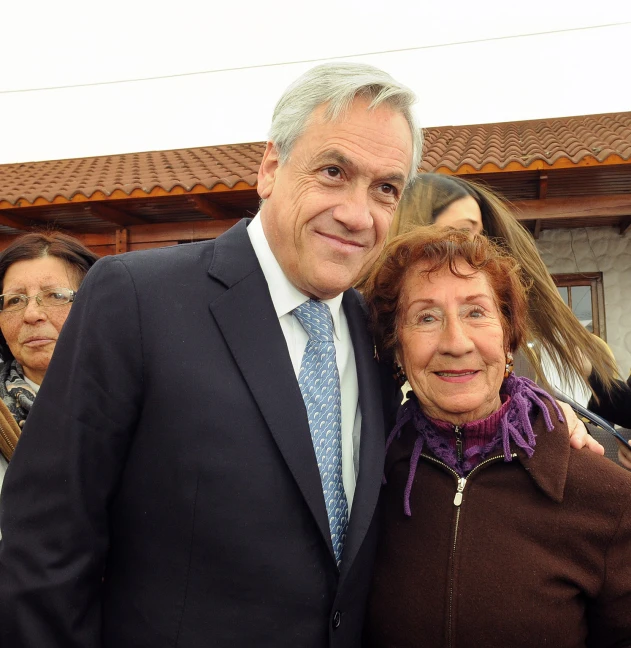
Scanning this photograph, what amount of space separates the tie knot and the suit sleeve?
441mm

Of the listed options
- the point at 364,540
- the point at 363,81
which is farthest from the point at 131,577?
the point at 363,81

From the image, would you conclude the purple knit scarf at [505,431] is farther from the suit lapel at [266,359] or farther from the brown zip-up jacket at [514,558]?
the suit lapel at [266,359]

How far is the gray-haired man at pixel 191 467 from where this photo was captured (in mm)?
1464

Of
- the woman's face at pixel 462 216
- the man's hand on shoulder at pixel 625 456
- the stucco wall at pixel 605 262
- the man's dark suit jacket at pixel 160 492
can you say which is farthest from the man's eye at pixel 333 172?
the stucco wall at pixel 605 262

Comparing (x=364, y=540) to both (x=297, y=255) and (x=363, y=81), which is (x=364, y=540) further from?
(x=363, y=81)

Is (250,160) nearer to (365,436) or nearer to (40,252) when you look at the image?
(40,252)

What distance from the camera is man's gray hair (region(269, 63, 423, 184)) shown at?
166cm

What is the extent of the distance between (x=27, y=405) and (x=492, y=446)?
65.5 inches

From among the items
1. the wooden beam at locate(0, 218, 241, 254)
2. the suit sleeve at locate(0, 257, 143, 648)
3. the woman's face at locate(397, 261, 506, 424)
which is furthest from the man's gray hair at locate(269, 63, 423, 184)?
the wooden beam at locate(0, 218, 241, 254)

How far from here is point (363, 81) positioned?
166 centimetres

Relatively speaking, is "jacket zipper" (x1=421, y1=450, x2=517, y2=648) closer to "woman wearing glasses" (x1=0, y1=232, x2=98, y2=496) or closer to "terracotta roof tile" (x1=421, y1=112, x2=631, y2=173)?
"woman wearing glasses" (x1=0, y1=232, x2=98, y2=496)

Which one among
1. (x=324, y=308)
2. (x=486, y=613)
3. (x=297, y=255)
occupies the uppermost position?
(x=297, y=255)

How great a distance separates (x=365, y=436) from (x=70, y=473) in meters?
0.74

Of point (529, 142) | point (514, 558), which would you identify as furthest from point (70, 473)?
point (529, 142)
